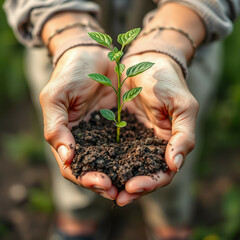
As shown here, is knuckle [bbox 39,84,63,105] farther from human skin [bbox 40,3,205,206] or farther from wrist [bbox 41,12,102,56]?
wrist [bbox 41,12,102,56]

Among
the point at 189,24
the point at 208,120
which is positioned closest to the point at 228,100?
the point at 208,120

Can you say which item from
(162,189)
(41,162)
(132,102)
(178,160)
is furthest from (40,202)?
(178,160)

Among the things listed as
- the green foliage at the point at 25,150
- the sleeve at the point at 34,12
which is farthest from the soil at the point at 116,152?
the green foliage at the point at 25,150

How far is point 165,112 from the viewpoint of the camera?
1473mm

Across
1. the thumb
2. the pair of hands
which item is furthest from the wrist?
the thumb

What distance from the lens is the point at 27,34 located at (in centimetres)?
187

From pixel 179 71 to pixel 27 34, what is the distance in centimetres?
89

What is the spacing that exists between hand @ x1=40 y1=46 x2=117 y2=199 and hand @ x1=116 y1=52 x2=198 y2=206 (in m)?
0.12

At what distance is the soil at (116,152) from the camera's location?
1346 millimetres

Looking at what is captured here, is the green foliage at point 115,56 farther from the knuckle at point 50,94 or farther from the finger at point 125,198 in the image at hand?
the finger at point 125,198

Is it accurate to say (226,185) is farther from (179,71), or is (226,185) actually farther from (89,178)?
(89,178)

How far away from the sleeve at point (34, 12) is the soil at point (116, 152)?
0.58 metres

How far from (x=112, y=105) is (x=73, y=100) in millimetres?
239

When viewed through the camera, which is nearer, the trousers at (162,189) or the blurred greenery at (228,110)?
the trousers at (162,189)
